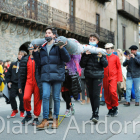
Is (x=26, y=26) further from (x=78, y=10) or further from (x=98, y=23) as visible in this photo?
(x=98, y=23)

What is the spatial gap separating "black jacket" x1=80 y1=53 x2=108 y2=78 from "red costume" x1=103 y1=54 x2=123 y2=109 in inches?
40.5

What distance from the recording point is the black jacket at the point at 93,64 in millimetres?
6434

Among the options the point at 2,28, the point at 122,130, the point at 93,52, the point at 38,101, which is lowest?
the point at 122,130

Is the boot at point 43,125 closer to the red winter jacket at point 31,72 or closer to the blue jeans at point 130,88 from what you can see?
the red winter jacket at point 31,72

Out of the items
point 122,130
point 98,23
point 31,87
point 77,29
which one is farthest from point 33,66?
point 98,23

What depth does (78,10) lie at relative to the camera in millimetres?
25219

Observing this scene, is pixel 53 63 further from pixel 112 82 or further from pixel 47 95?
pixel 112 82

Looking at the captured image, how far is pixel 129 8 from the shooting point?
3444cm

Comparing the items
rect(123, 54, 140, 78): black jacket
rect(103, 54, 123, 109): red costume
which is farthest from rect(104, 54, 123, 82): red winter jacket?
rect(123, 54, 140, 78): black jacket

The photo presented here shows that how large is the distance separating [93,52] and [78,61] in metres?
0.57

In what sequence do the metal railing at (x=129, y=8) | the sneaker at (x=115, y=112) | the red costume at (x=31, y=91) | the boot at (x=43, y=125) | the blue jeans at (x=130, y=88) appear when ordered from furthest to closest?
the metal railing at (x=129, y=8)
the blue jeans at (x=130, y=88)
the sneaker at (x=115, y=112)
the red costume at (x=31, y=91)
the boot at (x=43, y=125)

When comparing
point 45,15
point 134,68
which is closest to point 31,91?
point 134,68

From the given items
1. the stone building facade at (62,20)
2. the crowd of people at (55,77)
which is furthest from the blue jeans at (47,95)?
the stone building facade at (62,20)

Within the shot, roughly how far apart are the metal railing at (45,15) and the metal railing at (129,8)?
287 inches
